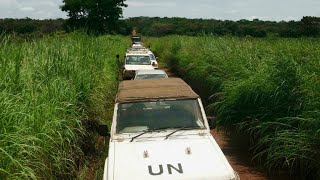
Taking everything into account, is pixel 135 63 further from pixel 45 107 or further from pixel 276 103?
pixel 45 107

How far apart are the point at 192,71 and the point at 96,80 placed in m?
7.28

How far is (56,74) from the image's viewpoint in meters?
7.43

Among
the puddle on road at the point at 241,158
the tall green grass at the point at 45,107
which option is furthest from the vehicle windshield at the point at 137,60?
the puddle on road at the point at 241,158

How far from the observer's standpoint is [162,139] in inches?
204

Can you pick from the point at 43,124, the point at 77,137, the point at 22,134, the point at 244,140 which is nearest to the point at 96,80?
the point at 77,137

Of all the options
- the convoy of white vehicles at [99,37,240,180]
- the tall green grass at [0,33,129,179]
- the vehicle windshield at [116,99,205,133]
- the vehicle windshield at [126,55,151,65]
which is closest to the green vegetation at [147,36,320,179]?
the convoy of white vehicles at [99,37,240,180]

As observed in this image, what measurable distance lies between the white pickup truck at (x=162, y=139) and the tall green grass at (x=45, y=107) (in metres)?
0.81

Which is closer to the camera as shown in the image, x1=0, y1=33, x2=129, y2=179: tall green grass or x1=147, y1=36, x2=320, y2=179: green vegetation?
x1=0, y1=33, x2=129, y2=179: tall green grass

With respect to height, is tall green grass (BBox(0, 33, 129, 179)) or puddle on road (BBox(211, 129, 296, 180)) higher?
tall green grass (BBox(0, 33, 129, 179))

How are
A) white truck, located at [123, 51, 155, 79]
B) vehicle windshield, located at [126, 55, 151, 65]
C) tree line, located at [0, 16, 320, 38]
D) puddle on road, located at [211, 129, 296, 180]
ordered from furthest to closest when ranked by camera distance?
vehicle windshield, located at [126, 55, 151, 65] < white truck, located at [123, 51, 155, 79] < tree line, located at [0, 16, 320, 38] < puddle on road, located at [211, 129, 296, 180]

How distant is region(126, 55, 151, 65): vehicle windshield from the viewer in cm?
1909

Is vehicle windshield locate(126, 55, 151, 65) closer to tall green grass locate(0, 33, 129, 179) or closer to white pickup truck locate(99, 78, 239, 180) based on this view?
tall green grass locate(0, 33, 129, 179)

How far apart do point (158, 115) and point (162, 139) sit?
52 centimetres

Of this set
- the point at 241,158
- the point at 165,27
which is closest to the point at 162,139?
the point at 241,158
